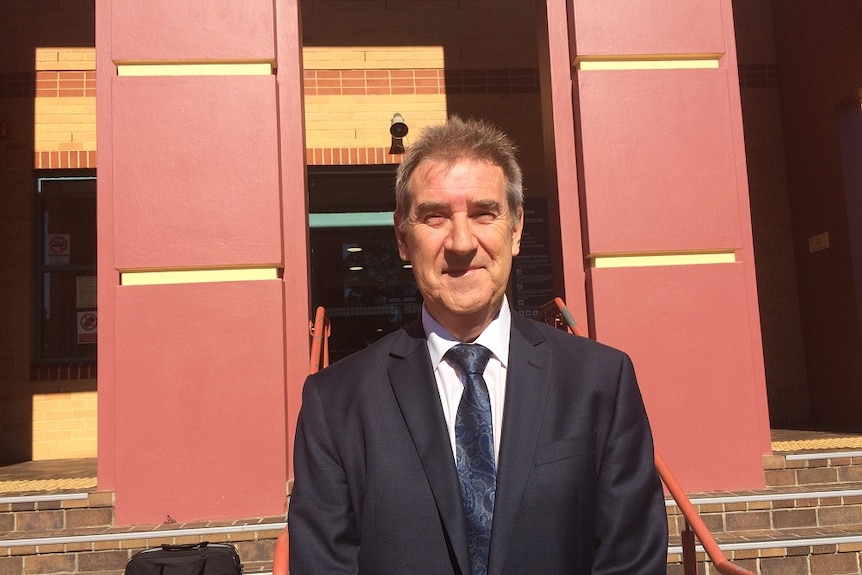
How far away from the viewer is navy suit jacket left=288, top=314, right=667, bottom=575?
1.58 metres

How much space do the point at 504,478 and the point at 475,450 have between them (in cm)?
9

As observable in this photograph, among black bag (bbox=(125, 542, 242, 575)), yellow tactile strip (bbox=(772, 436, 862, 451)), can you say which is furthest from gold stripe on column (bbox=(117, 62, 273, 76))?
yellow tactile strip (bbox=(772, 436, 862, 451))

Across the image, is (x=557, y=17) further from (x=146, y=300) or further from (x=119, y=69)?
(x=146, y=300)

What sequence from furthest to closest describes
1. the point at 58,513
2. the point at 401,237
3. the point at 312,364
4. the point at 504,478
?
the point at 58,513, the point at 312,364, the point at 401,237, the point at 504,478

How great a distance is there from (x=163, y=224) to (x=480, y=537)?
3.62m

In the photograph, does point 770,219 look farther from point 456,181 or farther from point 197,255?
point 456,181

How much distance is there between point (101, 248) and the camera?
4531 mm

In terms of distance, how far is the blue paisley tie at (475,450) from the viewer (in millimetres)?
1582

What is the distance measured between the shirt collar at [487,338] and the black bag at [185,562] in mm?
2106

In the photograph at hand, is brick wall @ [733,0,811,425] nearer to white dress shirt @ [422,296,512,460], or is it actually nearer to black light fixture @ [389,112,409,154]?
black light fixture @ [389,112,409,154]

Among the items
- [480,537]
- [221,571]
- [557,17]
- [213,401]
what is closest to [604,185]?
[557,17]

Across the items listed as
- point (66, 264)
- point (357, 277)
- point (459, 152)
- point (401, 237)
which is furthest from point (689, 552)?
point (66, 264)

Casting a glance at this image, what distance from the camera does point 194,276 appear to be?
4613 millimetres

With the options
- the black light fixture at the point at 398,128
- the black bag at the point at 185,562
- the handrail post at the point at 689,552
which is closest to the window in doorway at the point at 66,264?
the black light fixture at the point at 398,128
